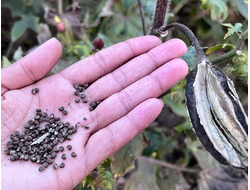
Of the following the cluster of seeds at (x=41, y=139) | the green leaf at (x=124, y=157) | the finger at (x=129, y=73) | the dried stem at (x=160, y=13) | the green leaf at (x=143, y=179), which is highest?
the dried stem at (x=160, y=13)

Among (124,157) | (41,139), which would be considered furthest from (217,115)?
(41,139)

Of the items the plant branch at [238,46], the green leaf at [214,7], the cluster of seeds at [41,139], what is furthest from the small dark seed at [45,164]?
the green leaf at [214,7]

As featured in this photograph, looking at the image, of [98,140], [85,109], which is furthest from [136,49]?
[98,140]

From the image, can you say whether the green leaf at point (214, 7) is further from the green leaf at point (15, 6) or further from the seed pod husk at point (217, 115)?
the green leaf at point (15, 6)

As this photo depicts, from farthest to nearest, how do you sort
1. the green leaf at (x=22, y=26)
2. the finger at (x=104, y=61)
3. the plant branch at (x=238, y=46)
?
the green leaf at (x=22, y=26), the finger at (x=104, y=61), the plant branch at (x=238, y=46)

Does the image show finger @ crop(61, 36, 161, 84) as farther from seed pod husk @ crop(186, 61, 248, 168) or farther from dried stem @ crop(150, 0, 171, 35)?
seed pod husk @ crop(186, 61, 248, 168)

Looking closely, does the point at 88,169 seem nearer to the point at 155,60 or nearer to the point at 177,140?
the point at 155,60

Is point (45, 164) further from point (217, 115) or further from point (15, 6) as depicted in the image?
point (15, 6)
